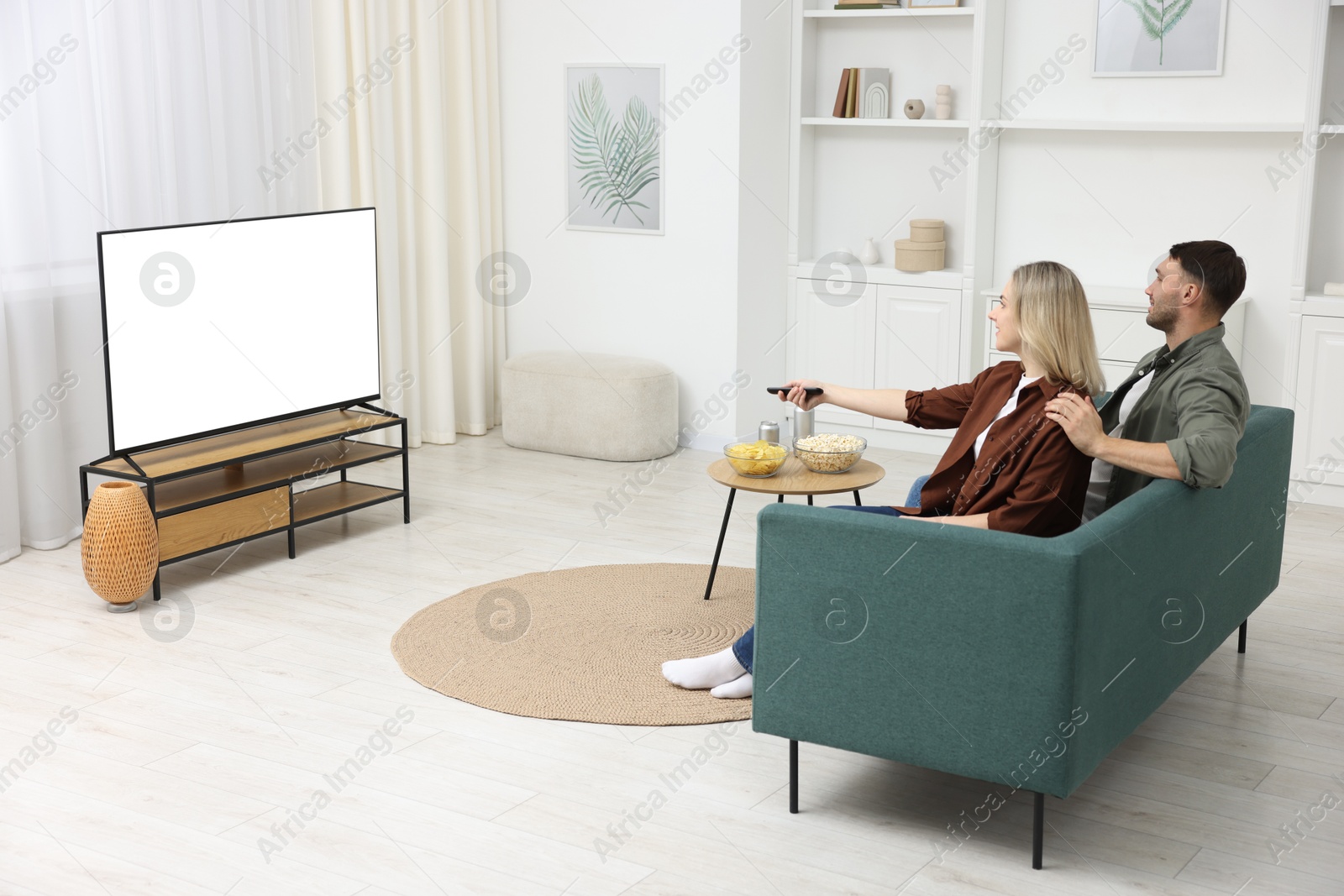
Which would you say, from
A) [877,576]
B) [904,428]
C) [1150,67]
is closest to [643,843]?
[877,576]

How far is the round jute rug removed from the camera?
11.9ft

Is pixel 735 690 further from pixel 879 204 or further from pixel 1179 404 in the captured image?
pixel 879 204

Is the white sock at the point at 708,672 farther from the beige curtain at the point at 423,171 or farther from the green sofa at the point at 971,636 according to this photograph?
the beige curtain at the point at 423,171

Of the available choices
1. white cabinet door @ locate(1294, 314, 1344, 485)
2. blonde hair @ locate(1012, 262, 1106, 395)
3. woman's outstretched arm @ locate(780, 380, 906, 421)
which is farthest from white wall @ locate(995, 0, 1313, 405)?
blonde hair @ locate(1012, 262, 1106, 395)

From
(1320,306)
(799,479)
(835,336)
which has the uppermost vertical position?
(1320,306)

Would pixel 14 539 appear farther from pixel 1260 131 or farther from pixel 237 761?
pixel 1260 131

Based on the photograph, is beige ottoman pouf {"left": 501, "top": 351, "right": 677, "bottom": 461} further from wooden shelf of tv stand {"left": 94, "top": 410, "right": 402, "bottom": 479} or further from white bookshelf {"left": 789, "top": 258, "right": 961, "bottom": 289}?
wooden shelf of tv stand {"left": 94, "top": 410, "right": 402, "bottom": 479}

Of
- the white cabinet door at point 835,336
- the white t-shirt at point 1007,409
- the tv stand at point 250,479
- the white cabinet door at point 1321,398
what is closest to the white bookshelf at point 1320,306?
the white cabinet door at point 1321,398

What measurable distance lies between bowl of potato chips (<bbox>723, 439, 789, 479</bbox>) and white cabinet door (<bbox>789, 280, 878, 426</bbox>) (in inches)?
101

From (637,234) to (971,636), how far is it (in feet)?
13.6

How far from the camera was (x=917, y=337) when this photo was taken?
20.8 feet

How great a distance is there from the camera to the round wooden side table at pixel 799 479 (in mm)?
3848

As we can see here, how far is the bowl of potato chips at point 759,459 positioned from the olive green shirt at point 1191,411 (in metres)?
0.92

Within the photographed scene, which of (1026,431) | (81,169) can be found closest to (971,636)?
(1026,431)
